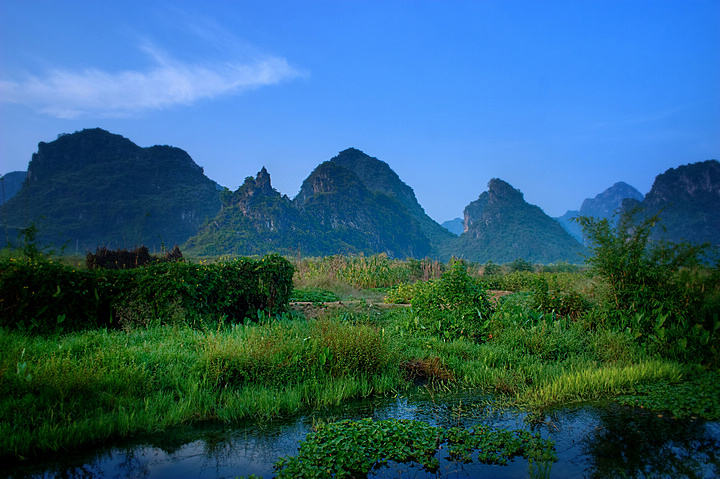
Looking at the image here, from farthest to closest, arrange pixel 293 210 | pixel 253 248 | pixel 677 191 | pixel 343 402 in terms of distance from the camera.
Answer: pixel 677 191 → pixel 293 210 → pixel 253 248 → pixel 343 402

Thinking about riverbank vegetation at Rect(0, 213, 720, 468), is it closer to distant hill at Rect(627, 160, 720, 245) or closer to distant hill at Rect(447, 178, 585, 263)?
distant hill at Rect(627, 160, 720, 245)

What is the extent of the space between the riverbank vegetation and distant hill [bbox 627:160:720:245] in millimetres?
83129

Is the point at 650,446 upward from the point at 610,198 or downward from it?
downward

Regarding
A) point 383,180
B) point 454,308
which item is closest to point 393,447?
point 454,308

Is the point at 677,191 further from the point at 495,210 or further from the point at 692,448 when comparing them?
the point at 692,448

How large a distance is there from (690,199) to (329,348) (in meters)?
107

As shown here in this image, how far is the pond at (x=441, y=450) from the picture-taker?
136 inches

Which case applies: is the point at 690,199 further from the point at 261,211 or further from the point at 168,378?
the point at 168,378

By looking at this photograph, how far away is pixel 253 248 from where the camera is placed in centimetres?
7119

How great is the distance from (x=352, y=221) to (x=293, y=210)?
1578 cm

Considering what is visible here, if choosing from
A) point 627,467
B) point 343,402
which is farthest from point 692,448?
point 343,402

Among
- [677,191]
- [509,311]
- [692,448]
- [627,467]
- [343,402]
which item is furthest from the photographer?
[677,191]

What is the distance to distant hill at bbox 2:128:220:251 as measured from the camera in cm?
8338

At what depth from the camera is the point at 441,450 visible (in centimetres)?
377
